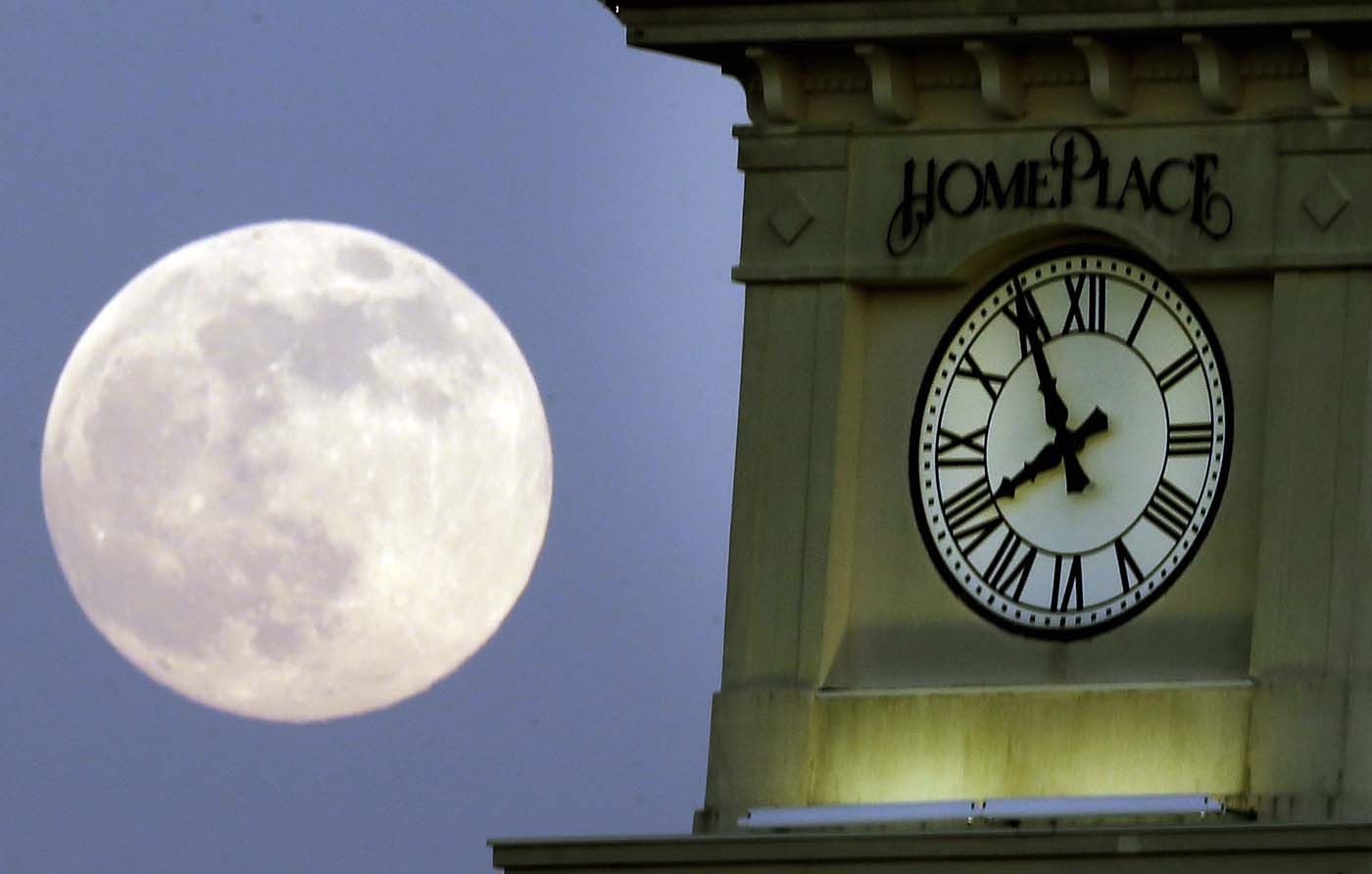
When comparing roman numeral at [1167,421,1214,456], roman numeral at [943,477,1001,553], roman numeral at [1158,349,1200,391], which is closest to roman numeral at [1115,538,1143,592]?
roman numeral at [1167,421,1214,456]

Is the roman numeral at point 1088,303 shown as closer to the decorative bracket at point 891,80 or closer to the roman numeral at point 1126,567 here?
the roman numeral at point 1126,567

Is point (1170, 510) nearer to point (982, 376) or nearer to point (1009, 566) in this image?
point (1009, 566)

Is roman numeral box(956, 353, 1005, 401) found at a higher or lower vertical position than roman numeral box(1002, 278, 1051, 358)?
lower


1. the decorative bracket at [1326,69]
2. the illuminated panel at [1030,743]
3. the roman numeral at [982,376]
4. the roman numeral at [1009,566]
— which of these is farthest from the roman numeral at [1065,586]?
the decorative bracket at [1326,69]

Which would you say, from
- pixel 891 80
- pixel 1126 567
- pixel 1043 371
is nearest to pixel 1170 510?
pixel 1126 567

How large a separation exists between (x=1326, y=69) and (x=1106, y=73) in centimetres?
121

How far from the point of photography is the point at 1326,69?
33031 mm

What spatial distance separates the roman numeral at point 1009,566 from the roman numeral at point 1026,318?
101cm

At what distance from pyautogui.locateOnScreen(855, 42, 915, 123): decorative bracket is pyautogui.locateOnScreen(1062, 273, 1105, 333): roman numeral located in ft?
4.31

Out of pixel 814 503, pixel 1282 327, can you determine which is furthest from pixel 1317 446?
pixel 814 503

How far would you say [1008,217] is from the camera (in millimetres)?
33781

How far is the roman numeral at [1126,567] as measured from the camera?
3319 cm

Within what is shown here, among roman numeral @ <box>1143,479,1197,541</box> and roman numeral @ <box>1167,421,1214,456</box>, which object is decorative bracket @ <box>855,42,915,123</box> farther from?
roman numeral @ <box>1143,479,1197,541</box>

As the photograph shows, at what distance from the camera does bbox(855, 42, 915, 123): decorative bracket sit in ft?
111
